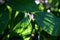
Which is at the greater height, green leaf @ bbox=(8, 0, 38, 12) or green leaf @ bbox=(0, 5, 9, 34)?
green leaf @ bbox=(8, 0, 38, 12)

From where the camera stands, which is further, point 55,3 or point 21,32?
point 55,3

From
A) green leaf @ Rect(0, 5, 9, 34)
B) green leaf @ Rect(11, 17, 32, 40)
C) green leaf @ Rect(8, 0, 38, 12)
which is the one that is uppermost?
green leaf @ Rect(8, 0, 38, 12)

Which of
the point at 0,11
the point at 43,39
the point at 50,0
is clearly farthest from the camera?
the point at 50,0

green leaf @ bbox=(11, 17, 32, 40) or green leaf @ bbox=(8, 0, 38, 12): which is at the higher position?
green leaf @ bbox=(8, 0, 38, 12)

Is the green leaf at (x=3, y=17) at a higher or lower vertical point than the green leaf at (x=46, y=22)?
higher

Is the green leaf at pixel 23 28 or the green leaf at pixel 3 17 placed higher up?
the green leaf at pixel 3 17

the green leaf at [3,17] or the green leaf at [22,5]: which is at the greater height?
the green leaf at [22,5]

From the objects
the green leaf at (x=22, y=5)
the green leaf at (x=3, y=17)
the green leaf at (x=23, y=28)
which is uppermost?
the green leaf at (x=22, y=5)

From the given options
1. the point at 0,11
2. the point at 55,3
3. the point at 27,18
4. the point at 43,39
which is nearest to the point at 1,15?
the point at 0,11

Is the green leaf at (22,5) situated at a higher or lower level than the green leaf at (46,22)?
higher

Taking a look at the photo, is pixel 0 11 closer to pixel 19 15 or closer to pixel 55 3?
pixel 19 15

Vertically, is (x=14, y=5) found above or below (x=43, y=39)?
above
